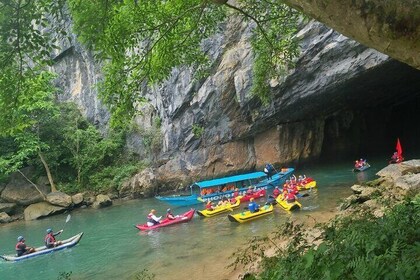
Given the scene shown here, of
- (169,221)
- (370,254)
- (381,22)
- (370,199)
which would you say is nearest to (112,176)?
(169,221)

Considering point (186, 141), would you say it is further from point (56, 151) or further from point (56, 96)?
point (56, 96)

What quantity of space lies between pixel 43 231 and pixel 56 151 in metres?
8.02

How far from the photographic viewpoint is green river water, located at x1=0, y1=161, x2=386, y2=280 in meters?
10.3

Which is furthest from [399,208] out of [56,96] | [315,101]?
[56,96]

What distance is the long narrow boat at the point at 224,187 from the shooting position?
18.0 metres

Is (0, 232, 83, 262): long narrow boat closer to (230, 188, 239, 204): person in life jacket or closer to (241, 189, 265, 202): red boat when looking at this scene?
(230, 188, 239, 204): person in life jacket

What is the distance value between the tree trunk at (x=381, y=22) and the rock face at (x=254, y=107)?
49.1ft

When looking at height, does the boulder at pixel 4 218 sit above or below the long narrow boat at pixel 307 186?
below

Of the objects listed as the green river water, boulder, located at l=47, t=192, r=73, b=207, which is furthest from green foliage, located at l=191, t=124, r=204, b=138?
boulder, located at l=47, t=192, r=73, b=207

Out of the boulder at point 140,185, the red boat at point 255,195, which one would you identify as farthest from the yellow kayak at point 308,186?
the boulder at point 140,185

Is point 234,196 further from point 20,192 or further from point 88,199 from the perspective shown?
point 20,192

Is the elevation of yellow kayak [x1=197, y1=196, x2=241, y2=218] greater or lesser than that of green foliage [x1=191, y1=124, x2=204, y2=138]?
lesser

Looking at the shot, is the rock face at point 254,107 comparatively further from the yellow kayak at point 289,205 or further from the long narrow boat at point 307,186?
the yellow kayak at point 289,205

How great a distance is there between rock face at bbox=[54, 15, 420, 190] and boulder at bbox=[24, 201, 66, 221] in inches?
165
